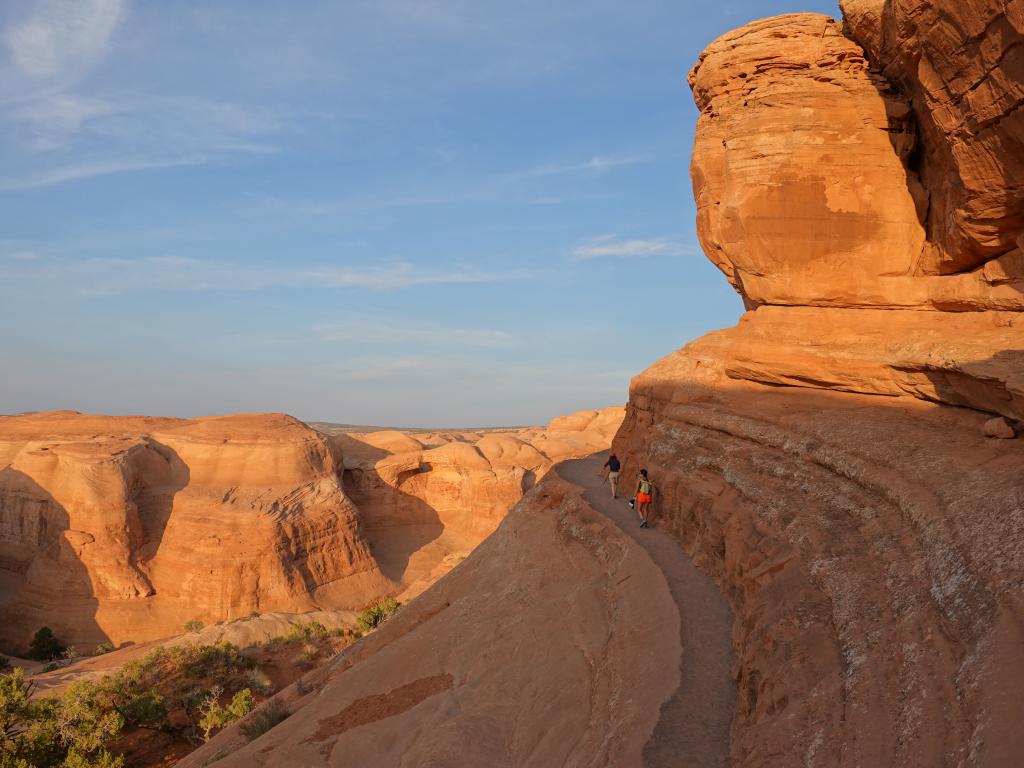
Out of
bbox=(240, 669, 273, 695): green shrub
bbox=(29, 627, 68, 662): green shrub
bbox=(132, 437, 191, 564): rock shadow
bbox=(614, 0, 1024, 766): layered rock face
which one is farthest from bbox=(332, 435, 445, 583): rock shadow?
bbox=(614, 0, 1024, 766): layered rock face

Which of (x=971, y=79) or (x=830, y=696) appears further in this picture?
(x=971, y=79)

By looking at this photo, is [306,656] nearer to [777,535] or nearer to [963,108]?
[777,535]

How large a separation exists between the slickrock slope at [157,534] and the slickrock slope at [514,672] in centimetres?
1631

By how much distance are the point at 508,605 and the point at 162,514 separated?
24.7 m

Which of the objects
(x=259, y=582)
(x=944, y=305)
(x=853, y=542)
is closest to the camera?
(x=853, y=542)

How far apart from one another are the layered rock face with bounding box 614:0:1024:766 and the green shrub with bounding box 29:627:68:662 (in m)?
24.6

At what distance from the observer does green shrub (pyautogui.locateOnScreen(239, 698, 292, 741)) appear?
1473cm

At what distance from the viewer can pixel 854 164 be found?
14383 mm

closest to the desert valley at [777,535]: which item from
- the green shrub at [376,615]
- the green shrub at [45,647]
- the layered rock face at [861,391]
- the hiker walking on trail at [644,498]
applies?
the layered rock face at [861,391]

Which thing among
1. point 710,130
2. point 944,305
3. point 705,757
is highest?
point 710,130

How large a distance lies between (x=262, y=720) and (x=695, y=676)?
1007 cm

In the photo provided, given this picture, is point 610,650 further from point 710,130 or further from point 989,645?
point 710,130

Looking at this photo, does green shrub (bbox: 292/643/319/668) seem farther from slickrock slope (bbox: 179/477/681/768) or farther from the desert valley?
slickrock slope (bbox: 179/477/681/768)

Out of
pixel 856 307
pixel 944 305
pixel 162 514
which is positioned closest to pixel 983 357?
pixel 944 305
